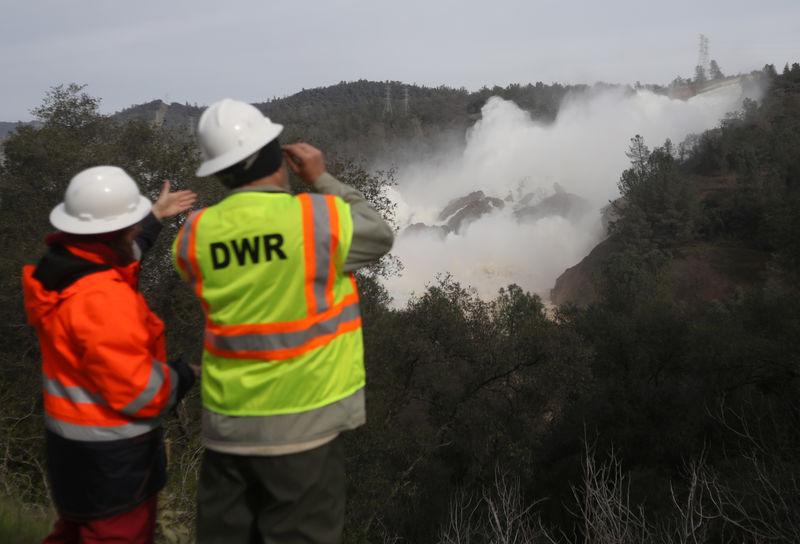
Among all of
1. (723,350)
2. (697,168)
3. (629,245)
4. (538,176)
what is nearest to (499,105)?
(538,176)

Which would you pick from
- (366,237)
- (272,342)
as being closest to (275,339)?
(272,342)

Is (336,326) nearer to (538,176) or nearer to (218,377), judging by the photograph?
(218,377)

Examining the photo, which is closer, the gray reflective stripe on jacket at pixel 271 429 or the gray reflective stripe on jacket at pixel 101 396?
the gray reflective stripe on jacket at pixel 271 429

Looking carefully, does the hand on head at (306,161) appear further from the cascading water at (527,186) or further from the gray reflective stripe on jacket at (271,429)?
the cascading water at (527,186)

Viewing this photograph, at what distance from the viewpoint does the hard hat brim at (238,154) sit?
228cm

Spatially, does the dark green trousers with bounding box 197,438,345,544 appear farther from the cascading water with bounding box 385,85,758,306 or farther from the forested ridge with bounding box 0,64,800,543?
the cascading water with bounding box 385,85,758,306

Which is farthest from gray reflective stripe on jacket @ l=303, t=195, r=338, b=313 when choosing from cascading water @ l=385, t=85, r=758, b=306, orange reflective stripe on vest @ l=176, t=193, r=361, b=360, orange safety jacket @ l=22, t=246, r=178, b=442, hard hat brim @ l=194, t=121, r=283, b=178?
cascading water @ l=385, t=85, r=758, b=306

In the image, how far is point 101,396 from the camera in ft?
7.78

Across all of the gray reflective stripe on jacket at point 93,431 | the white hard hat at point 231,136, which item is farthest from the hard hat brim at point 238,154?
the gray reflective stripe on jacket at point 93,431

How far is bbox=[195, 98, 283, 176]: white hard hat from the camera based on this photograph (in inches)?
90.4

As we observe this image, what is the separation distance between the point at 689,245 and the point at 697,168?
13.9m

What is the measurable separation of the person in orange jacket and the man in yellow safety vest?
0.27 m

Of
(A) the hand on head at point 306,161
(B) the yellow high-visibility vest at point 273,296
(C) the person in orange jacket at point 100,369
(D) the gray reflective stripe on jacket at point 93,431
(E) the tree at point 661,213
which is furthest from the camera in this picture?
(E) the tree at point 661,213

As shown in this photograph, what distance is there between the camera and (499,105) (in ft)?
339
